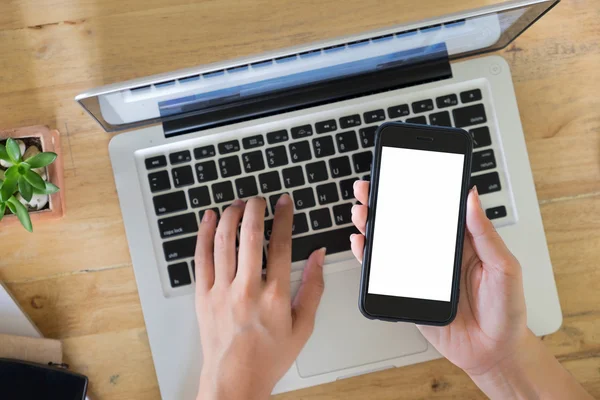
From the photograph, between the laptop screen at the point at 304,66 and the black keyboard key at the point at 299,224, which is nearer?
the laptop screen at the point at 304,66

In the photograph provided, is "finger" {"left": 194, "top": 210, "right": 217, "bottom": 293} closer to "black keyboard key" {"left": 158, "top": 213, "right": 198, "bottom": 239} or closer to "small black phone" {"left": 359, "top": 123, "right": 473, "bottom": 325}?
"black keyboard key" {"left": 158, "top": 213, "right": 198, "bottom": 239}

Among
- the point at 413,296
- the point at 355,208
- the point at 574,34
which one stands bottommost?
the point at 413,296

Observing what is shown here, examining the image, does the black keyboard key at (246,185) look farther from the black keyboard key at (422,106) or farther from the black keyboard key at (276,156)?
the black keyboard key at (422,106)

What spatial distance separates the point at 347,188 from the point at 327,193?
0.03 m

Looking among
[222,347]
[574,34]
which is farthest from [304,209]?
[574,34]

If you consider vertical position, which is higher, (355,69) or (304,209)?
(355,69)

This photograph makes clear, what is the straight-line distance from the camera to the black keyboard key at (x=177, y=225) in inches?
24.1

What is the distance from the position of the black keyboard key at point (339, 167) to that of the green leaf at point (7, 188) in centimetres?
35

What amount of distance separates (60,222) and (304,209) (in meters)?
0.31

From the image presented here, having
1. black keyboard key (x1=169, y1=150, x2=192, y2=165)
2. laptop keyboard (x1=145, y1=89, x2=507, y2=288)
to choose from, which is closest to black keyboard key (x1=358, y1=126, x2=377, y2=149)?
laptop keyboard (x1=145, y1=89, x2=507, y2=288)

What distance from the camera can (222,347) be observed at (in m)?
0.61

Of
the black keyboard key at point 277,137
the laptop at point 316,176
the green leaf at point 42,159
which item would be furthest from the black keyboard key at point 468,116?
the green leaf at point 42,159

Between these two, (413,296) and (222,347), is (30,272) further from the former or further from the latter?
(413,296)

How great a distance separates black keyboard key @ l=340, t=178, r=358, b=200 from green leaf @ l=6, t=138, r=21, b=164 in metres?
0.36
